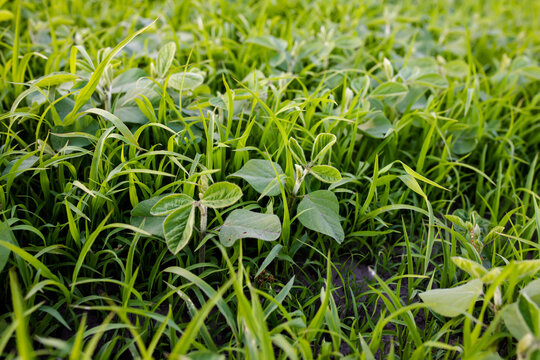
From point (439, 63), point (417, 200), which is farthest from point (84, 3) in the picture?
point (417, 200)

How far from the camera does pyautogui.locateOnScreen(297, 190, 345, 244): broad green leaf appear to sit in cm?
119

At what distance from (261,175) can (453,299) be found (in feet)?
1.97

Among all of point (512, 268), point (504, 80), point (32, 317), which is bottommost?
point (32, 317)

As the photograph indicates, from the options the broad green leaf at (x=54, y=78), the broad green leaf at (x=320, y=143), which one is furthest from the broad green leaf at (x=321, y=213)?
the broad green leaf at (x=54, y=78)

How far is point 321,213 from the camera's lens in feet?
4.01

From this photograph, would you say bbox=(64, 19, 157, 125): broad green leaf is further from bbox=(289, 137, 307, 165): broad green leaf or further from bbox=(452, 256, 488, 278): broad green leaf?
bbox=(452, 256, 488, 278): broad green leaf

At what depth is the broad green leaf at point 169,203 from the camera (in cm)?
106

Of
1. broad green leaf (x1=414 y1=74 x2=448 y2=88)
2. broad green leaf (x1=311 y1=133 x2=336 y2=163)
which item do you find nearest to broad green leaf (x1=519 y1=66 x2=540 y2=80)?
broad green leaf (x1=414 y1=74 x2=448 y2=88)

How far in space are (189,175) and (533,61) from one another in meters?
2.21

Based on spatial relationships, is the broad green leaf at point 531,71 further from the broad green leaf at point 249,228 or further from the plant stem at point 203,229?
the plant stem at point 203,229

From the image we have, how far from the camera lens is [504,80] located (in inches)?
77.4

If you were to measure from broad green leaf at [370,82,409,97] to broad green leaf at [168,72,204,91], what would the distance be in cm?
66

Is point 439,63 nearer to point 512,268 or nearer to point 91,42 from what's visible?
point 512,268

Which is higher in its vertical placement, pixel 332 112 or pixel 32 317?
pixel 332 112
